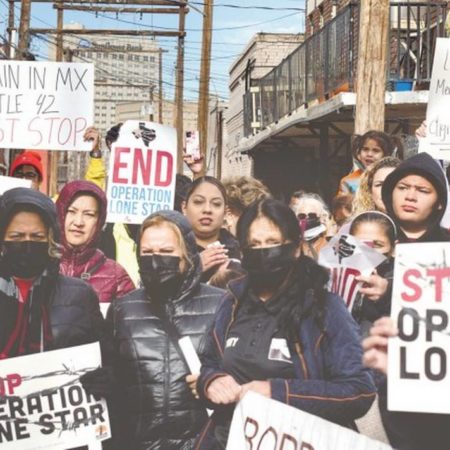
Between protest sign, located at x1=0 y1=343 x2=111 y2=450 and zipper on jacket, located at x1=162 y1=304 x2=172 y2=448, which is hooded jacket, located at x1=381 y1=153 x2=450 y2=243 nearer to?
zipper on jacket, located at x1=162 y1=304 x2=172 y2=448

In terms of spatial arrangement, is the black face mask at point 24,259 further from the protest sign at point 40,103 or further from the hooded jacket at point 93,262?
the protest sign at point 40,103

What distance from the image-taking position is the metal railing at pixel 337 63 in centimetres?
1104

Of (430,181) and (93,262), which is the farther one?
(93,262)

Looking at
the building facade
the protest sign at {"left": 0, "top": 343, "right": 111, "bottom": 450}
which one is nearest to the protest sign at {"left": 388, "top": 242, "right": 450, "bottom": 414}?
the protest sign at {"left": 0, "top": 343, "right": 111, "bottom": 450}

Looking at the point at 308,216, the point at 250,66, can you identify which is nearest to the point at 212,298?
the point at 308,216

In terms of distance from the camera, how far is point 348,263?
470cm

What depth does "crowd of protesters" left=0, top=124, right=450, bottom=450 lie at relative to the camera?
179 inches

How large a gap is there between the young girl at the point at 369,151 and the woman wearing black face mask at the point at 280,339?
794 millimetres

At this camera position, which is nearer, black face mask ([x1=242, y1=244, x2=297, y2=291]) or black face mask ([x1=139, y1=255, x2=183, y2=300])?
black face mask ([x1=242, y1=244, x2=297, y2=291])

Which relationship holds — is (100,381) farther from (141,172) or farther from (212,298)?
(141,172)

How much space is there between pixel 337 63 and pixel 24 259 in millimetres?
7944

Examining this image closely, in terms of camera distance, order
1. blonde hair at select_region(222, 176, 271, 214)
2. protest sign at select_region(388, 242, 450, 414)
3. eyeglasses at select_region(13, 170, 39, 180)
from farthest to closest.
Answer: eyeglasses at select_region(13, 170, 39, 180) < blonde hair at select_region(222, 176, 271, 214) < protest sign at select_region(388, 242, 450, 414)

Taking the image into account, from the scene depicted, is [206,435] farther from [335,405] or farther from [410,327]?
[410,327]

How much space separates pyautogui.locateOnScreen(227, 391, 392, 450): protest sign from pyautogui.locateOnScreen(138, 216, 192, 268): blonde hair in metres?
0.67
